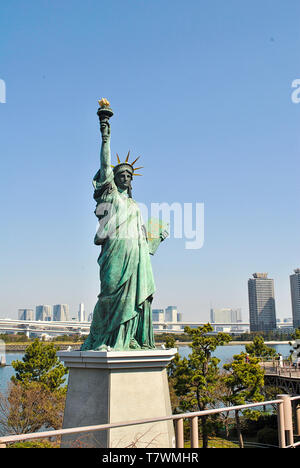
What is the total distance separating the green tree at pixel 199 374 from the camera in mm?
18984

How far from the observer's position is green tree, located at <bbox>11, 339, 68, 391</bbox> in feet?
71.2

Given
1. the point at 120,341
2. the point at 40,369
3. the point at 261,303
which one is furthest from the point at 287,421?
the point at 261,303

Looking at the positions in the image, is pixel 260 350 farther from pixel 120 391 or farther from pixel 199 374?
pixel 120 391

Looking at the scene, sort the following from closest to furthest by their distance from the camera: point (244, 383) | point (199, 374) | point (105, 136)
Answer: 1. point (105, 136)
2. point (244, 383)
3. point (199, 374)

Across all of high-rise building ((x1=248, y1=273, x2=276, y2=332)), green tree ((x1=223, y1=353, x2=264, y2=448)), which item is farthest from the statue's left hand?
high-rise building ((x1=248, y1=273, x2=276, y2=332))

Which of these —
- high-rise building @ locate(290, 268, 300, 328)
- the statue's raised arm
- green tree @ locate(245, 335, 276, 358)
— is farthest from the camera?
high-rise building @ locate(290, 268, 300, 328)

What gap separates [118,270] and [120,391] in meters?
2.27

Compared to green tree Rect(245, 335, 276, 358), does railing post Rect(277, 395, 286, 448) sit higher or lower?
higher

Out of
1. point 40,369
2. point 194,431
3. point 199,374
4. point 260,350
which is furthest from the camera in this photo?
point 260,350

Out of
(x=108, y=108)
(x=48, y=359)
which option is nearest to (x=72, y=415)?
(x=108, y=108)

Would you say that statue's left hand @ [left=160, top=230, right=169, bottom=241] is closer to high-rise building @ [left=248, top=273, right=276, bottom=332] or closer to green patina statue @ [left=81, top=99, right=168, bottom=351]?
green patina statue @ [left=81, top=99, right=168, bottom=351]

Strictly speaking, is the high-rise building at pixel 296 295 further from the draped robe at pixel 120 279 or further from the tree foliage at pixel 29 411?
the draped robe at pixel 120 279

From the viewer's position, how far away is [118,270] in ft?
26.8

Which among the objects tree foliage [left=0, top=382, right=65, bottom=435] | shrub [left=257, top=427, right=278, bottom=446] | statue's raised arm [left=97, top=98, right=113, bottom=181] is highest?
statue's raised arm [left=97, top=98, right=113, bottom=181]
